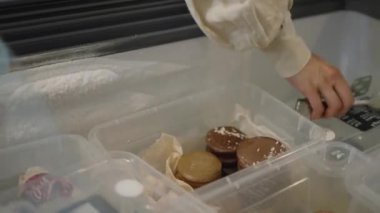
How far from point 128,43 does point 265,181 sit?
321 mm

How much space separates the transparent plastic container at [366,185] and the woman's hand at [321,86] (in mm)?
99

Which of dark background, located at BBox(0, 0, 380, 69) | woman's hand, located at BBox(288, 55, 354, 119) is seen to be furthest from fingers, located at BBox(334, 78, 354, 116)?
dark background, located at BBox(0, 0, 380, 69)

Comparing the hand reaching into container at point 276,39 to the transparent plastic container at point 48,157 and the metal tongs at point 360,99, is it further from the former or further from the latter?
the transparent plastic container at point 48,157

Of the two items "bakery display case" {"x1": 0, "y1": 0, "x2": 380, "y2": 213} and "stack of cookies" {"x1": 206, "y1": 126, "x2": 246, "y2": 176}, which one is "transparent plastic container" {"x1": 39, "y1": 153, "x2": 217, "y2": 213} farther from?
"stack of cookies" {"x1": 206, "y1": 126, "x2": 246, "y2": 176}

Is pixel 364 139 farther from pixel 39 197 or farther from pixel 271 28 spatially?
pixel 39 197

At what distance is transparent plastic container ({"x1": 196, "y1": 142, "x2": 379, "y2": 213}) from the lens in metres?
0.74

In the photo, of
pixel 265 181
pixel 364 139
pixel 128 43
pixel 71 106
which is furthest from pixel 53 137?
pixel 364 139

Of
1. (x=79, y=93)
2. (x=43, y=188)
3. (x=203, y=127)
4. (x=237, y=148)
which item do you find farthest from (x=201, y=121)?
(x=43, y=188)

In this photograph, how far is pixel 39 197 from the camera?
2.22 ft

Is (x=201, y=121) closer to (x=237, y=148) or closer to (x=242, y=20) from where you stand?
(x=237, y=148)

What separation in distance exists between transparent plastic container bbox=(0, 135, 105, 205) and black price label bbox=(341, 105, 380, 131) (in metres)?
0.45

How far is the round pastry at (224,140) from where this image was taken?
86cm

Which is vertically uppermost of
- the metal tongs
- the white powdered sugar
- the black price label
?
the white powdered sugar

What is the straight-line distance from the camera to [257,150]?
0.83 m
